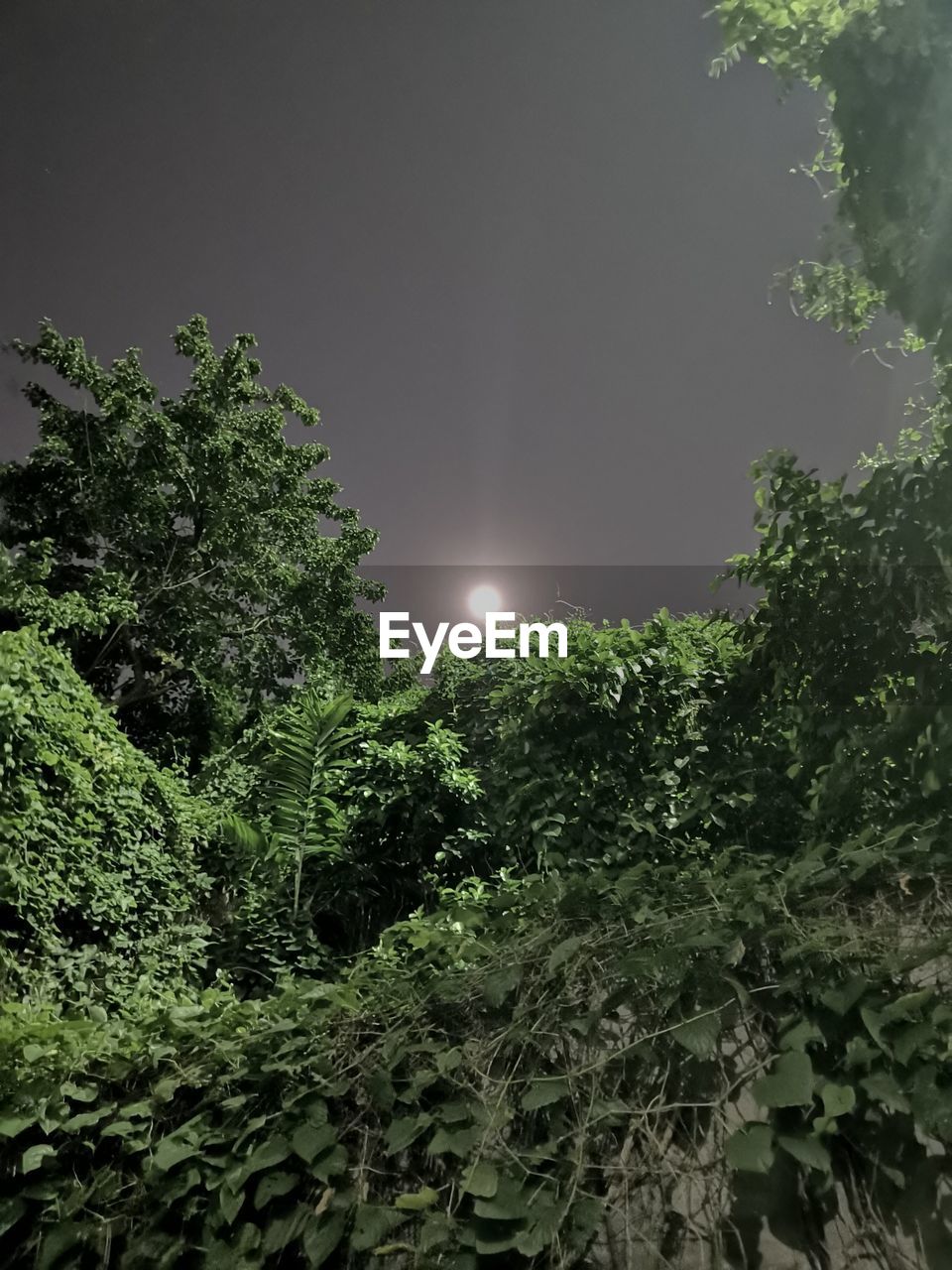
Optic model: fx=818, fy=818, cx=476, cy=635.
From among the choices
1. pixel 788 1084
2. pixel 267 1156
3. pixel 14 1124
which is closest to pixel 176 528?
pixel 14 1124

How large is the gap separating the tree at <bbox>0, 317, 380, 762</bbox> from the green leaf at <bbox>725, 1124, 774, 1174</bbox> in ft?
35.5

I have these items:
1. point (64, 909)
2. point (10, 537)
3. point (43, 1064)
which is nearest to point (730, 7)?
point (43, 1064)

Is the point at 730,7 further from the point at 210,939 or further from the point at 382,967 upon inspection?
the point at 210,939

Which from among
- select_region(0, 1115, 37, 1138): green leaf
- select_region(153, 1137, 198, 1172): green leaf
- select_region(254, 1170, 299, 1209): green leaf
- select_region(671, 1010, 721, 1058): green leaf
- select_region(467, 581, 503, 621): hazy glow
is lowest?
select_region(254, 1170, 299, 1209): green leaf

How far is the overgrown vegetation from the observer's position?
1118 mm

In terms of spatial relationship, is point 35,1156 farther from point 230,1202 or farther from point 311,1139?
point 311,1139

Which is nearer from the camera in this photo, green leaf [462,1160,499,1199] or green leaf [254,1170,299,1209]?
green leaf [462,1160,499,1199]

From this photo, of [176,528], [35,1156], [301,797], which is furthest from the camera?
[176,528]

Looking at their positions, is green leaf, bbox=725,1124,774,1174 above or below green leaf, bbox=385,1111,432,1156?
above

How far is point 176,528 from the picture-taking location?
468 inches

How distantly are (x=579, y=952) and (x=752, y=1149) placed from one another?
1.44ft

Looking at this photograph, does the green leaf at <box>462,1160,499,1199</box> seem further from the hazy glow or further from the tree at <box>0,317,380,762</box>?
the tree at <box>0,317,380,762</box>

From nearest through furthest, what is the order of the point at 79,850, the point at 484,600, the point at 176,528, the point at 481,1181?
the point at 481,1181, the point at 79,850, the point at 484,600, the point at 176,528

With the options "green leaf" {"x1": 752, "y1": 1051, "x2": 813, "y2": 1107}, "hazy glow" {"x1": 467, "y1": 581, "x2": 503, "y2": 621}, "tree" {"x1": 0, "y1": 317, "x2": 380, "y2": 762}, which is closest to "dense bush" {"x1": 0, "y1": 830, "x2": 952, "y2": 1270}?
"green leaf" {"x1": 752, "y1": 1051, "x2": 813, "y2": 1107}
